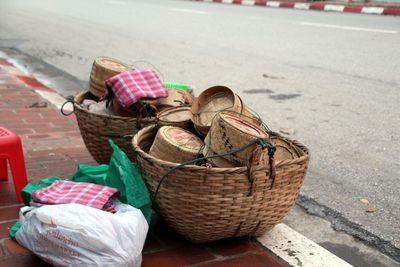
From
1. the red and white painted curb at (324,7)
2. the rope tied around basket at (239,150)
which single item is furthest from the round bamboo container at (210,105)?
the red and white painted curb at (324,7)

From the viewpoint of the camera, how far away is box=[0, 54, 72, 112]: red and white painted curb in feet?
16.7

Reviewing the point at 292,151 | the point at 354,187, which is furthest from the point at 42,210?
the point at 354,187

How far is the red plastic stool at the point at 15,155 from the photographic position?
269 centimetres

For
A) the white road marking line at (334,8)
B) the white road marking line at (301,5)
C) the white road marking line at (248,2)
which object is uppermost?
the white road marking line at (334,8)

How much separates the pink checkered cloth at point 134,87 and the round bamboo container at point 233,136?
0.66 metres

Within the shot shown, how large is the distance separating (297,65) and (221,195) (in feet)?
17.4

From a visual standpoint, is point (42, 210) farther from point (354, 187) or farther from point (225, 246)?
point (354, 187)

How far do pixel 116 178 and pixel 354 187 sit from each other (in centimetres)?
156

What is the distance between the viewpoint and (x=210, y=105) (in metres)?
2.86

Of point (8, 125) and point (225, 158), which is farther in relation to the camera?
point (8, 125)

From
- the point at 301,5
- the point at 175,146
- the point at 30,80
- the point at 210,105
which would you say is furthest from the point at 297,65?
the point at 301,5

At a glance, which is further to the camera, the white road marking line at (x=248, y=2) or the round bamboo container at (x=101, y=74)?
the white road marking line at (x=248, y=2)

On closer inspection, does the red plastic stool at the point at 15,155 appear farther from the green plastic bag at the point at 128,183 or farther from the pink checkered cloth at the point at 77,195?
the green plastic bag at the point at 128,183

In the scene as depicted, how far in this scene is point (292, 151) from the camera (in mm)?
2568
